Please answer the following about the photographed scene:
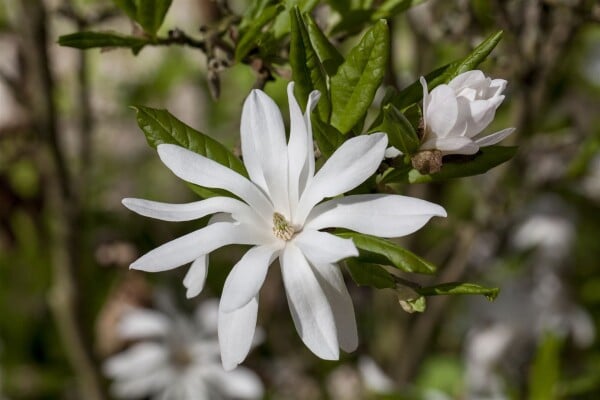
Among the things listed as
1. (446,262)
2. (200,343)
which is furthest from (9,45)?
(446,262)

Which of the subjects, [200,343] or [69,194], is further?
[200,343]

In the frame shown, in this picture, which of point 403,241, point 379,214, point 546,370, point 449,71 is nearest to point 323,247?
point 379,214

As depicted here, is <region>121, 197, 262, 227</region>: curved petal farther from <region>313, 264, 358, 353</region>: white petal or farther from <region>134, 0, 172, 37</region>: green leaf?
<region>134, 0, 172, 37</region>: green leaf

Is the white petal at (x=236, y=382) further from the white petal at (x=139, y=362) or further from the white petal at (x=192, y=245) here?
the white petal at (x=192, y=245)

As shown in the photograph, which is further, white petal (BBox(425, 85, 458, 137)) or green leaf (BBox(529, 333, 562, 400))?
green leaf (BBox(529, 333, 562, 400))

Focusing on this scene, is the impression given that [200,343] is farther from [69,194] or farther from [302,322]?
[302,322]

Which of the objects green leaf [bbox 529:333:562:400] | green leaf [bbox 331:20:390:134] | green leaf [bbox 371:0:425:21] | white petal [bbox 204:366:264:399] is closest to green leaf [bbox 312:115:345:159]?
green leaf [bbox 331:20:390:134]
